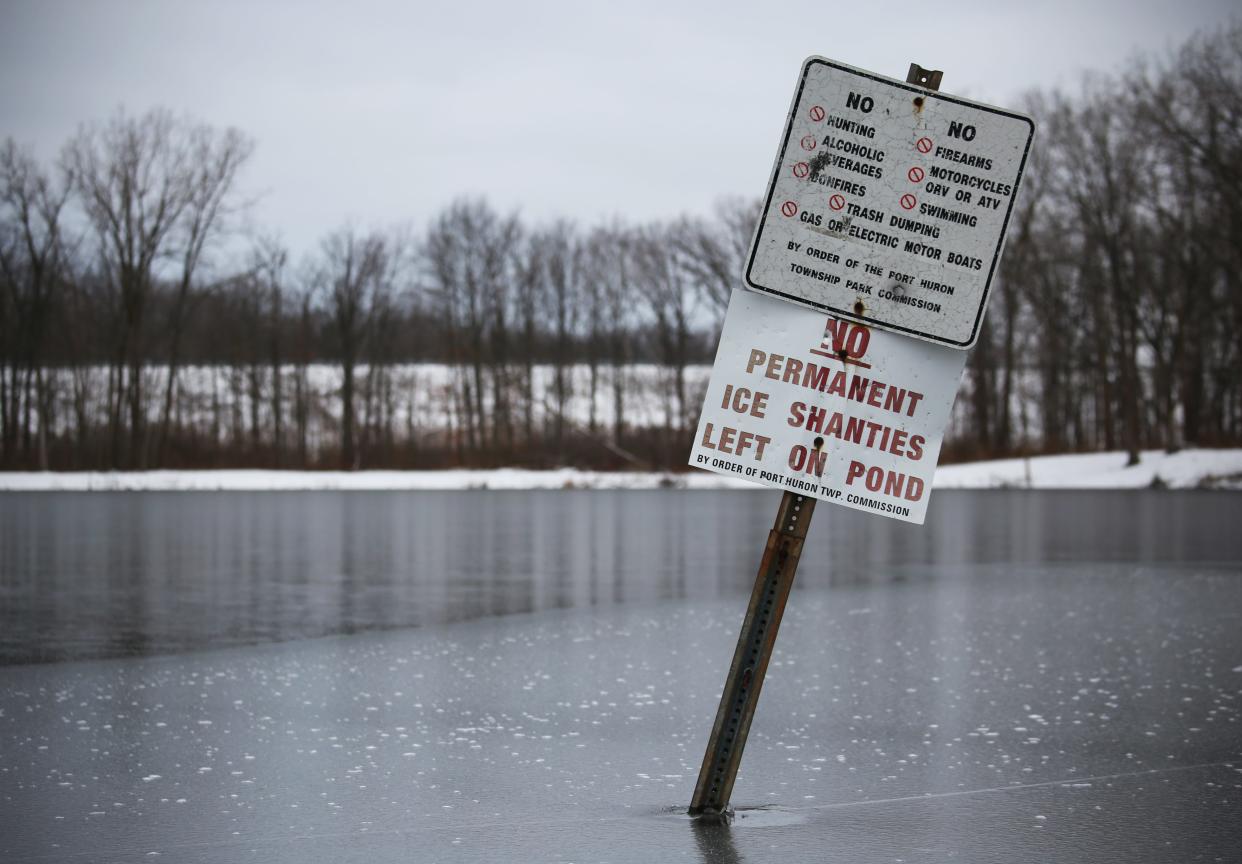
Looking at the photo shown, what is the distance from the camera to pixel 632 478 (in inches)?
2046

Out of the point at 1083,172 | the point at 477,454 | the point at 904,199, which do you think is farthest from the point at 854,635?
the point at 477,454

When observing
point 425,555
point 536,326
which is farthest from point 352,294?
point 425,555

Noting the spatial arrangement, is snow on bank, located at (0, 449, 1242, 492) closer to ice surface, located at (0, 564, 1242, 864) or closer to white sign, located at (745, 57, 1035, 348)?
ice surface, located at (0, 564, 1242, 864)

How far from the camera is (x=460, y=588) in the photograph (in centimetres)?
1427

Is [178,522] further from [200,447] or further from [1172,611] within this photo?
[200,447]

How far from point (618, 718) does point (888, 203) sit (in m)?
3.60

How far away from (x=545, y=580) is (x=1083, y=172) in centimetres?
4522

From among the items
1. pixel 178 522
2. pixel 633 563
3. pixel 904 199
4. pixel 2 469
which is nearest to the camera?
pixel 904 199

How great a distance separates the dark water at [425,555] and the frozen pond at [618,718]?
0.43 feet

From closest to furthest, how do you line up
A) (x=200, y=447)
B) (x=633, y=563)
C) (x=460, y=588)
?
(x=460, y=588) → (x=633, y=563) → (x=200, y=447)

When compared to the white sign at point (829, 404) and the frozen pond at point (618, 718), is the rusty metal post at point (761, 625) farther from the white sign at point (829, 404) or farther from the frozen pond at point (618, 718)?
the frozen pond at point (618, 718)

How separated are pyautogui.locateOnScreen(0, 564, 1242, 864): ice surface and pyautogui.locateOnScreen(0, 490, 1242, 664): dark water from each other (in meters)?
1.96

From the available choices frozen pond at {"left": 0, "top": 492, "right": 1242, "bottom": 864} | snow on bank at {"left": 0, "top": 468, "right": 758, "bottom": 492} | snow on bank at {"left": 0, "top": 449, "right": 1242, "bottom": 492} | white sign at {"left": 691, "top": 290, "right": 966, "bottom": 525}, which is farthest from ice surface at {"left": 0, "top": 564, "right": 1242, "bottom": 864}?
snow on bank at {"left": 0, "top": 468, "right": 758, "bottom": 492}

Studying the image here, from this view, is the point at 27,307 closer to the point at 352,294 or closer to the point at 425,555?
the point at 352,294
